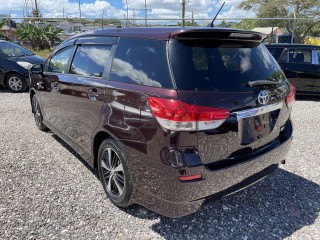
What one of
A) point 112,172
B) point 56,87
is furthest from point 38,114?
point 112,172

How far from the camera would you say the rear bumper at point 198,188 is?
2370mm

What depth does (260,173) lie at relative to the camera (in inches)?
112

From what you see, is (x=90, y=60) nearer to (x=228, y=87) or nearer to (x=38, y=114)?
(x=228, y=87)

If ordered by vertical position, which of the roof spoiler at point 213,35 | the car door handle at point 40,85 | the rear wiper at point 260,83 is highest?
the roof spoiler at point 213,35

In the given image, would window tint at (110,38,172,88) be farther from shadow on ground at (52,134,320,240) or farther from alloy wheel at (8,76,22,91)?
alloy wheel at (8,76,22,91)

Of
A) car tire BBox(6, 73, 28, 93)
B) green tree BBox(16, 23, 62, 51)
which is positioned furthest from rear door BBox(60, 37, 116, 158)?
green tree BBox(16, 23, 62, 51)

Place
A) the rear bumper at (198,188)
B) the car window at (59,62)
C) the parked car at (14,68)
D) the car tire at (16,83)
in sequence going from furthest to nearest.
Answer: the car tire at (16,83) < the parked car at (14,68) < the car window at (59,62) < the rear bumper at (198,188)

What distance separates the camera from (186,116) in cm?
226

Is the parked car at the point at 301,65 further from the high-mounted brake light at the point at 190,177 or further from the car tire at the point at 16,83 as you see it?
the car tire at the point at 16,83

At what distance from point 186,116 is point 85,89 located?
1546mm

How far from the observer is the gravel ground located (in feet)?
9.13

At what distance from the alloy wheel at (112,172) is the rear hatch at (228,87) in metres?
1.00

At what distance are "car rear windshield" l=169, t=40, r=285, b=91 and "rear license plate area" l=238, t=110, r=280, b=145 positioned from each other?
0.29 meters

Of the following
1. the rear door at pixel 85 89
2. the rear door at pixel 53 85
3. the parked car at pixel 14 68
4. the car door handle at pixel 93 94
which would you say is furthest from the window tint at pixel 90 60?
the parked car at pixel 14 68
